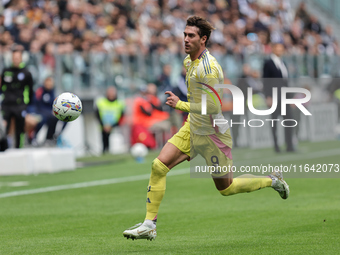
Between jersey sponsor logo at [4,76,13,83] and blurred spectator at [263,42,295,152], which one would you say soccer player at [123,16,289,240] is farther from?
jersey sponsor logo at [4,76,13,83]

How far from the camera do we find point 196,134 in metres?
7.29

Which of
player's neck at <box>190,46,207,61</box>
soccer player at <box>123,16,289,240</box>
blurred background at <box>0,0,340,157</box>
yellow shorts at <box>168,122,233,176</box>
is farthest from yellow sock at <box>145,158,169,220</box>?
blurred background at <box>0,0,340,157</box>

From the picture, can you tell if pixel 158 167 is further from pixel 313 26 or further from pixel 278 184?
pixel 313 26

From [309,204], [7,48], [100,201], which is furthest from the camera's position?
[7,48]

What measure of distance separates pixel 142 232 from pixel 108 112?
1435 cm

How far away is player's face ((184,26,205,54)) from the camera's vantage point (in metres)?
7.20

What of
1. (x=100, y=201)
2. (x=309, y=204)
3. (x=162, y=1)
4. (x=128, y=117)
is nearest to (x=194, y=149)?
(x=309, y=204)

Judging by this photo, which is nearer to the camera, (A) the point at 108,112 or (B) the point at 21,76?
(B) the point at 21,76

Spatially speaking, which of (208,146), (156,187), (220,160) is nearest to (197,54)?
(208,146)

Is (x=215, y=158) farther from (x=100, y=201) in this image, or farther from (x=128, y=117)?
(x=128, y=117)

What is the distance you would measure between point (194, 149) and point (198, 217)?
1.79 m

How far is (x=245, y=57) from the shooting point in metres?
24.5

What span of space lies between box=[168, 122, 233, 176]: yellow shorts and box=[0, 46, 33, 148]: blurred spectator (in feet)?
34.1

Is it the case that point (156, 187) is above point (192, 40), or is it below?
below
